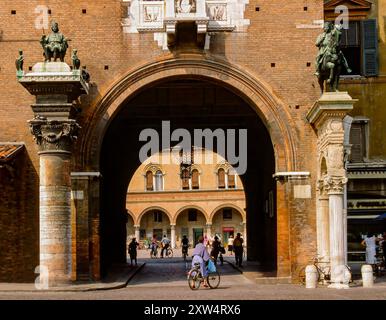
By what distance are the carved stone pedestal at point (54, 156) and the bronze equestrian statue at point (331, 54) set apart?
248 inches

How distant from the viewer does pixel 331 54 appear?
21.2 meters

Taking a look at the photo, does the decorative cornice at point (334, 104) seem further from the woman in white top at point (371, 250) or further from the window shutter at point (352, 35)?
the window shutter at point (352, 35)

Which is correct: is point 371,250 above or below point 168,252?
above

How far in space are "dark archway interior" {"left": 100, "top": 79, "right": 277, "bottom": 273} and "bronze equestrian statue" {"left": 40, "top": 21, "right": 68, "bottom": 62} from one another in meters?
4.37

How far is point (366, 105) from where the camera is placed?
92.1ft

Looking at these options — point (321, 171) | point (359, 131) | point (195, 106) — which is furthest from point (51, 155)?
point (359, 131)

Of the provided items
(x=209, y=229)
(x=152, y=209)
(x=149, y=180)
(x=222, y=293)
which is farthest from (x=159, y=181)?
(x=222, y=293)

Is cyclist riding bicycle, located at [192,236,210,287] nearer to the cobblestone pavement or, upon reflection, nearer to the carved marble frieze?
the cobblestone pavement

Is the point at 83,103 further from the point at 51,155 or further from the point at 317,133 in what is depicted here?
the point at 317,133

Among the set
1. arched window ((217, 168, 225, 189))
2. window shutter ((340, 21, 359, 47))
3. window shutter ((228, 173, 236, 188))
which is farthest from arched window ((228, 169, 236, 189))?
window shutter ((340, 21, 359, 47))

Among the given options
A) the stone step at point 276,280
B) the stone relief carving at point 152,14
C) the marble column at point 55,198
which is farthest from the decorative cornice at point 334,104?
the marble column at point 55,198

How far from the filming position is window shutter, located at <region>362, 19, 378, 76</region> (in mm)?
27625

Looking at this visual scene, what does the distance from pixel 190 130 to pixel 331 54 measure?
462 inches

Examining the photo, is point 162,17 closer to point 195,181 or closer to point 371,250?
point 371,250
